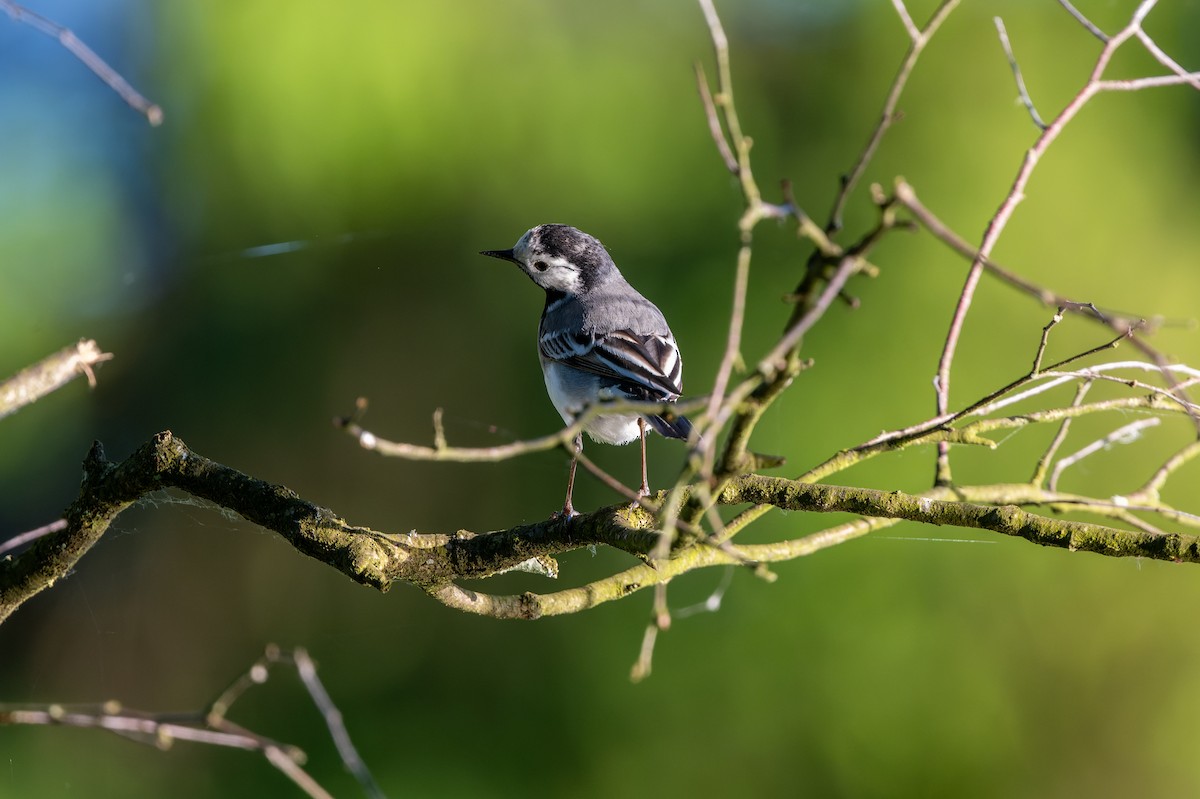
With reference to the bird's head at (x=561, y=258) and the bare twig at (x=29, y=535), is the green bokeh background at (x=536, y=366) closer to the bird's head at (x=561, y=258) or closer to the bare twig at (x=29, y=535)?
the bird's head at (x=561, y=258)

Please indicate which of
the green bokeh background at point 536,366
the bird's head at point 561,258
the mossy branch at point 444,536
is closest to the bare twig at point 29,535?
the mossy branch at point 444,536

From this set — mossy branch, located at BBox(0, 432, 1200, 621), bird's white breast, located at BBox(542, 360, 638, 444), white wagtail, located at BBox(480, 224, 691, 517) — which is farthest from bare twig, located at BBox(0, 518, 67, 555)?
bird's white breast, located at BBox(542, 360, 638, 444)

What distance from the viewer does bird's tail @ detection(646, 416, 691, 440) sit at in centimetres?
225

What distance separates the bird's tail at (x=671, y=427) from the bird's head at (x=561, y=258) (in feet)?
3.08

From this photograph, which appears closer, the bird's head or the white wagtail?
the white wagtail

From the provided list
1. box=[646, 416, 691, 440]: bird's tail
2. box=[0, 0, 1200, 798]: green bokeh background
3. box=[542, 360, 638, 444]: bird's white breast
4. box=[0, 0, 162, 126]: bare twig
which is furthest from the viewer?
box=[0, 0, 1200, 798]: green bokeh background

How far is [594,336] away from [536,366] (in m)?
2.20

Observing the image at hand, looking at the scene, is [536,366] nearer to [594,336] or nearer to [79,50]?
[594,336]

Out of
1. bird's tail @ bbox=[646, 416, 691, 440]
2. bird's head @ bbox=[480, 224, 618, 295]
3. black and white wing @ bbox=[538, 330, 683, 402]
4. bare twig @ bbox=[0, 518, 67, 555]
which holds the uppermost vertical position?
bird's head @ bbox=[480, 224, 618, 295]

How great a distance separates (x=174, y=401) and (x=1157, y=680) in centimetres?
479

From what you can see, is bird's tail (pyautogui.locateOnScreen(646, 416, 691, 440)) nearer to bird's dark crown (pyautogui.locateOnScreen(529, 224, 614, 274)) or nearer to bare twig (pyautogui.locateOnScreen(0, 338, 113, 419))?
bird's dark crown (pyautogui.locateOnScreen(529, 224, 614, 274))

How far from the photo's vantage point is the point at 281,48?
563 cm

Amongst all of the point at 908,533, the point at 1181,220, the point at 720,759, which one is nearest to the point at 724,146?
the point at 908,533

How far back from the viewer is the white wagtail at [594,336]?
2701 mm
